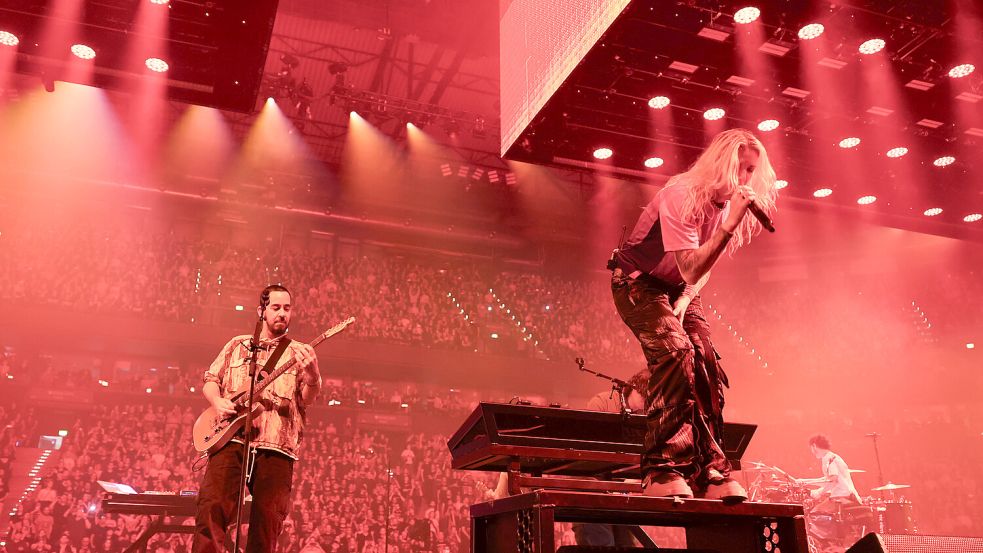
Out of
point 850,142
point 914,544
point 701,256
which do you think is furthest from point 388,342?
point 914,544

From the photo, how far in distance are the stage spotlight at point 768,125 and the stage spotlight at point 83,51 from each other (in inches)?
234

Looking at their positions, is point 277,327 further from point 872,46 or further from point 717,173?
point 872,46

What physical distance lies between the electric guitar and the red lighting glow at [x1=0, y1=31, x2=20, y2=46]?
3.98 metres

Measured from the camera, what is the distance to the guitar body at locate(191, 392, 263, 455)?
3746mm

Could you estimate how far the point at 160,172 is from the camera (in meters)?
14.9

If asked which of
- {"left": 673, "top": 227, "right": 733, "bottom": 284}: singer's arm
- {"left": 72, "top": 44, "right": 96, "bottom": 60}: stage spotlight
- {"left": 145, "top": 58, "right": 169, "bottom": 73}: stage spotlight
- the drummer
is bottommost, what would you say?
the drummer

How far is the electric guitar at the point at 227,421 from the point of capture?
3.75 meters

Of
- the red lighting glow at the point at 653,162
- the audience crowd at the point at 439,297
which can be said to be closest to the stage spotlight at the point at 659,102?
the red lighting glow at the point at 653,162

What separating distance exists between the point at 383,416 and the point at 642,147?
8951 millimetres

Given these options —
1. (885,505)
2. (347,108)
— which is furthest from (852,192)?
(347,108)

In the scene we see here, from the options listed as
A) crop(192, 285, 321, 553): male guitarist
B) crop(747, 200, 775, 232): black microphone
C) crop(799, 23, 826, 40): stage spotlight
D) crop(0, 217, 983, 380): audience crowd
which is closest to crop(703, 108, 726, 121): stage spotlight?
crop(799, 23, 826, 40): stage spotlight

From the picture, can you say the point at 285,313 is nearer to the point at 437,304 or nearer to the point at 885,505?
the point at 885,505

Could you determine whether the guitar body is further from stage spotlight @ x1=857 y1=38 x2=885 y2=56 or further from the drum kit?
the drum kit

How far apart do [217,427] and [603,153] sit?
4597 mm
